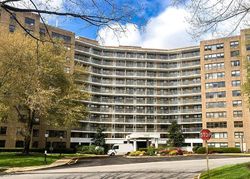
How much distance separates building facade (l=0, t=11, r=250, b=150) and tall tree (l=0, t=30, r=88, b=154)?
38.7 m

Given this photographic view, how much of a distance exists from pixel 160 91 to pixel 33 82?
66786 mm

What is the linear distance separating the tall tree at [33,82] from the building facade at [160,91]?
38.7 metres

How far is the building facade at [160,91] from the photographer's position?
82.1 meters

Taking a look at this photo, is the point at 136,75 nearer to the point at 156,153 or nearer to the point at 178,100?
the point at 178,100

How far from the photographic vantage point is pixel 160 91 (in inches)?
3802

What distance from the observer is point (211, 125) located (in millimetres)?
83812

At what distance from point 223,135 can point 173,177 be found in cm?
6731

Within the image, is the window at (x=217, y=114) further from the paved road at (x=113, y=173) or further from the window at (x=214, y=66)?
the paved road at (x=113, y=173)

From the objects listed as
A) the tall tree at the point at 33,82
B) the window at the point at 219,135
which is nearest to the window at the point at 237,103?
the window at the point at 219,135

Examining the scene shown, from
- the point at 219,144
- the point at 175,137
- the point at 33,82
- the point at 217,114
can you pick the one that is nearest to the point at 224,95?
the point at 217,114

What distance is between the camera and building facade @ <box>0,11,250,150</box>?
269 ft

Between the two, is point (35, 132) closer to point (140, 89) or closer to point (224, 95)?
point (140, 89)

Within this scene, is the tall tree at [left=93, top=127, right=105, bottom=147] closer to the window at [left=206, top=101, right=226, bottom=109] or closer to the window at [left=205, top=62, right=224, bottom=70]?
the window at [left=206, top=101, right=226, bottom=109]

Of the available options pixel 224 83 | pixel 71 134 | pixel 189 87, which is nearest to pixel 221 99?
pixel 224 83
